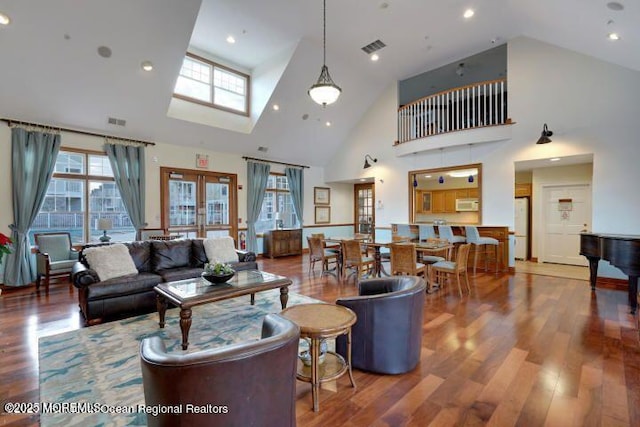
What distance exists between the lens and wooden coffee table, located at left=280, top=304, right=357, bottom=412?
1962 millimetres

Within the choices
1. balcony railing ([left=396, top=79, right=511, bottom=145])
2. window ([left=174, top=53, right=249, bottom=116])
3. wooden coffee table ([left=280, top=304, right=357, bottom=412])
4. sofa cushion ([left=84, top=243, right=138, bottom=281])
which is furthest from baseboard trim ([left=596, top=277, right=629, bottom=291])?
window ([left=174, top=53, right=249, bottom=116])

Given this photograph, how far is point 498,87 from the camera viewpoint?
661 cm

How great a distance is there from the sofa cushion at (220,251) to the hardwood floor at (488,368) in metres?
1.68

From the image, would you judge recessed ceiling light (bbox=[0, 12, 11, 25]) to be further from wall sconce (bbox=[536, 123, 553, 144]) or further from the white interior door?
the white interior door

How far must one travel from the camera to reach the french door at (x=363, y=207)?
34.8 ft

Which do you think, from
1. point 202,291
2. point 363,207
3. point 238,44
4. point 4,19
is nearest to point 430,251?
point 202,291

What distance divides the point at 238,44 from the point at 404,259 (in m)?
5.38

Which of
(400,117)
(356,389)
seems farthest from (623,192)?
(356,389)

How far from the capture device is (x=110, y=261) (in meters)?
3.83

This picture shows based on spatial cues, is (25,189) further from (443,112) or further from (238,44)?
(443,112)

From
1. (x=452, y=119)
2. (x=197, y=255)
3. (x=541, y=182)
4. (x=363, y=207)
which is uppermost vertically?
(x=452, y=119)

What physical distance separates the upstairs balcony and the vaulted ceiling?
0.87m

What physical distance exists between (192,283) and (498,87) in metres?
7.26

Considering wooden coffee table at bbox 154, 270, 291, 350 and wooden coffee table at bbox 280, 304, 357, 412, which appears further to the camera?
wooden coffee table at bbox 154, 270, 291, 350
